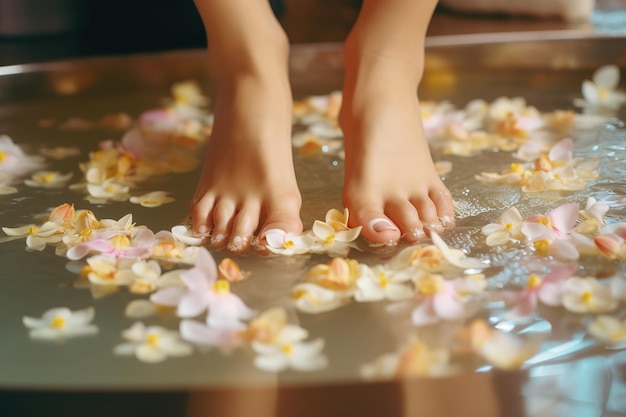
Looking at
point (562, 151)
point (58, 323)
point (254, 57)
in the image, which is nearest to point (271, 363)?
point (58, 323)

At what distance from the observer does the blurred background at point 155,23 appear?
2051 mm

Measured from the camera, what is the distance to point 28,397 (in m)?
0.72

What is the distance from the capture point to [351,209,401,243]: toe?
100cm

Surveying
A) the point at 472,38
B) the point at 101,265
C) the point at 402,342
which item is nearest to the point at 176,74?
the point at 472,38

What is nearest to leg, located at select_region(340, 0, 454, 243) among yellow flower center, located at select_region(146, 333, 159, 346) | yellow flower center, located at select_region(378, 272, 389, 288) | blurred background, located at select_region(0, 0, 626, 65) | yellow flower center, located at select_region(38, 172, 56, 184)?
yellow flower center, located at select_region(378, 272, 389, 288)

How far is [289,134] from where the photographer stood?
117cm

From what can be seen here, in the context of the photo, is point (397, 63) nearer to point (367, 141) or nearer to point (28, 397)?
point (367, 141)

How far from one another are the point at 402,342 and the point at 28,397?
348 millimetres

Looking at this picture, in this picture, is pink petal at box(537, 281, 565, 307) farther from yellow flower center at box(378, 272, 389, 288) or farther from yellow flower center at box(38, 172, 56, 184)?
yellow flower center at box(38, 172, 56, 184)

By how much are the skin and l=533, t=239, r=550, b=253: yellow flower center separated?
124 mm

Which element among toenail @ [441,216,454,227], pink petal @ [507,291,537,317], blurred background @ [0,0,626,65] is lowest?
pink petal @ [507,291,537,317]

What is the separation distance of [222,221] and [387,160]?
238mm

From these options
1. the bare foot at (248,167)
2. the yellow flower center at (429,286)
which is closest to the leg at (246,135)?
the bare foot at (248,167)

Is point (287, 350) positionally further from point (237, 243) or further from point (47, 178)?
point (47, 178)
